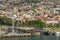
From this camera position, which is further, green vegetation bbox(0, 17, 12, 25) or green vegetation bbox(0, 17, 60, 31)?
green vegetation bbox(0, 17, 12, 25)

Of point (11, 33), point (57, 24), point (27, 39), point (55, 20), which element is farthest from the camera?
point (55, 20)

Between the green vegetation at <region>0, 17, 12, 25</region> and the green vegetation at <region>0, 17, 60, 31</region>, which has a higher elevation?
the green vegetation at <region>0, 17, 12, 25</region>

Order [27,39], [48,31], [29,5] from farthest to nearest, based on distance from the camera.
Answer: [29,5] → [48,31] → [27,39]

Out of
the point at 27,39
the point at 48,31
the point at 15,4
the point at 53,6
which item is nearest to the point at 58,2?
the point at 53,6

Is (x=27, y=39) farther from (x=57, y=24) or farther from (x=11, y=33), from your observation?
(x=57, y=24)

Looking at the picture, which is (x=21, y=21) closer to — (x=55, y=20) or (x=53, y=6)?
Result: (x=55, y=20)

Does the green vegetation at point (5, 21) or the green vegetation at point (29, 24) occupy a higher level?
the green vegetation at point (5, 21)

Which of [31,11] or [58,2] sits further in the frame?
[58,2]

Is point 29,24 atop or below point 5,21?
below

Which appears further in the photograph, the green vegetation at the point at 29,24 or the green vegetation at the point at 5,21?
the green vegetation at the point at 5,21

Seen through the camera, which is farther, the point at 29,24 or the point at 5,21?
the point at 5,21
